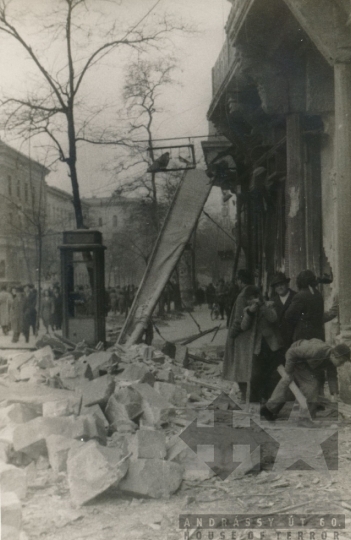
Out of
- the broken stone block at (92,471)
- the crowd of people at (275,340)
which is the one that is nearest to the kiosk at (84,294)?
the crowd of people at (275,340)

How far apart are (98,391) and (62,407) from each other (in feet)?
1.19

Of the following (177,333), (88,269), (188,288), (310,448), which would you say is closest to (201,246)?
(188,288)

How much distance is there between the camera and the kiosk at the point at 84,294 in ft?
30.4

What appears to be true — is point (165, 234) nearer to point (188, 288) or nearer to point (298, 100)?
point (188, 288)

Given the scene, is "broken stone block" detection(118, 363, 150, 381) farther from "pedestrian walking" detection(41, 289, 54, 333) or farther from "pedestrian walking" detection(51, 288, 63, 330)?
"pedestrian walking" detection(51, 288, 63, 330)

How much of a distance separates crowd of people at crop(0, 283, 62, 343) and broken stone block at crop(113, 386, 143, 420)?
Result: 3.58m

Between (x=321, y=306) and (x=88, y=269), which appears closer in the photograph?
(x=321, y=306)

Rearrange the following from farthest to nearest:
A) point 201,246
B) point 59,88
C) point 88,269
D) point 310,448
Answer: point 201,246, point 88,269, point 59,88, point 310,448

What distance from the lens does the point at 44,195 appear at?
8539mm

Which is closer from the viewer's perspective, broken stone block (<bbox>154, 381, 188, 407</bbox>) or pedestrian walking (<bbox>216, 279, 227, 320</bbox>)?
broken stone block (<bbox>154, 381, 188, 407</bbox>)

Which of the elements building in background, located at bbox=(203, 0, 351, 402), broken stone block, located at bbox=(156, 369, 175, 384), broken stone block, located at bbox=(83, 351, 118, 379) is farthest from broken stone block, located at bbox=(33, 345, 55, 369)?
building in background, located at bbox=(203, 0, 351, 402)

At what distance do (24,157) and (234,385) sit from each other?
379cm

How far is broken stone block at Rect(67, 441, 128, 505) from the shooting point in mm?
3871

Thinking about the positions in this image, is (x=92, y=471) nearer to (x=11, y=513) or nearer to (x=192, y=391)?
(x=11, y=513)
